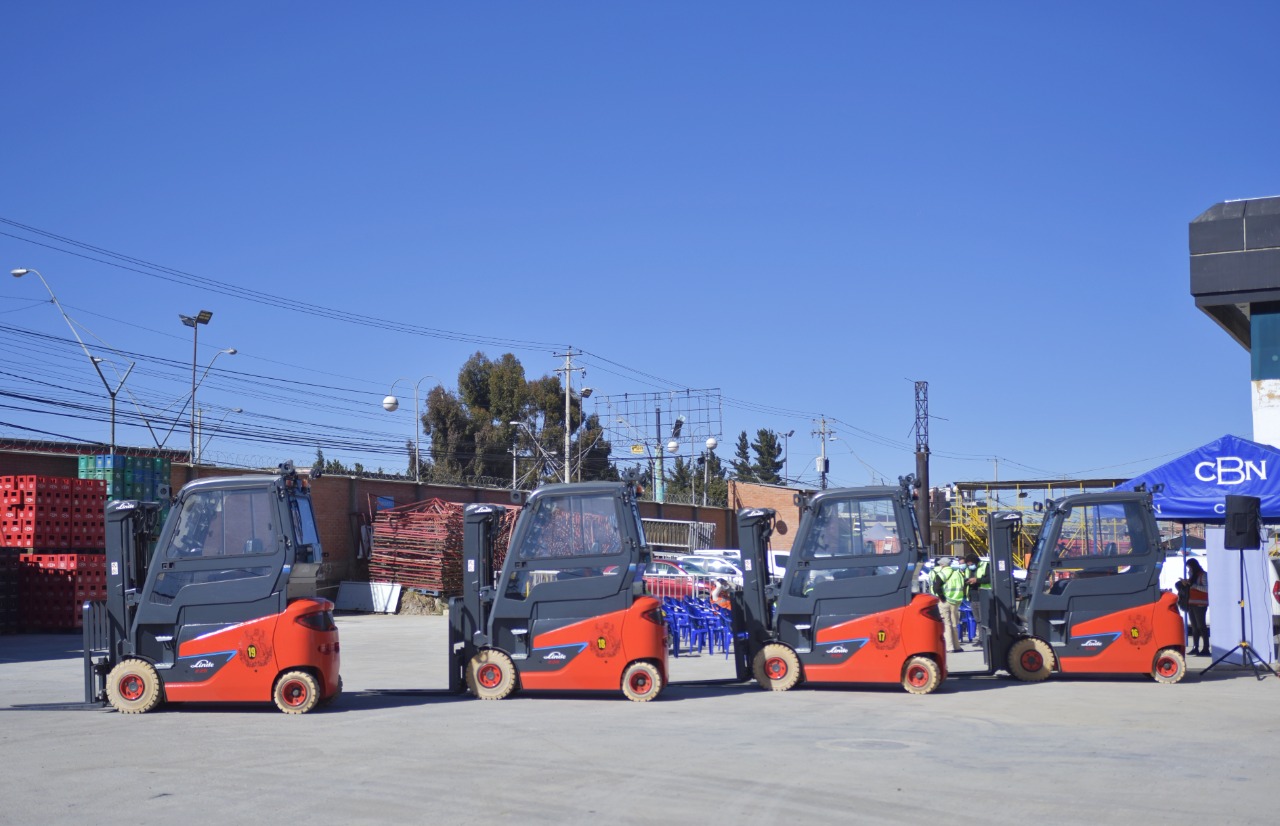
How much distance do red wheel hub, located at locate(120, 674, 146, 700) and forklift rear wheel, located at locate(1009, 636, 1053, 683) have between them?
10486 millimetres

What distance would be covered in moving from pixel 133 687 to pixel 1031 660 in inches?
423

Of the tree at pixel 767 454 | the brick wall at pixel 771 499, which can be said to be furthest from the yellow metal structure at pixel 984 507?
the tree at pixel 767 454

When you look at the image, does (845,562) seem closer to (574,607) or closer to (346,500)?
(574,607)

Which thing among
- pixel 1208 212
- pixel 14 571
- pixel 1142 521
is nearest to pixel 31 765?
pixel 1142 521

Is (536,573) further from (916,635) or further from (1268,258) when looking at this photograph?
(1268,258)

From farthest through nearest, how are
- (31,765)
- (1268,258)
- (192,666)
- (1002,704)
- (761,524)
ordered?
(1268,258), (761,524), (1002,704), (192,666), (31,765)

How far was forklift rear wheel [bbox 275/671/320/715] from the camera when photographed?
12.0 meters

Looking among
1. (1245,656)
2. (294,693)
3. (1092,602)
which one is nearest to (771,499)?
(1245,656)

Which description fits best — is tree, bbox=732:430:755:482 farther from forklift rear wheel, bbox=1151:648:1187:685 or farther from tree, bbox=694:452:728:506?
forklift rear wheel, bbox=1151:648:1187:685

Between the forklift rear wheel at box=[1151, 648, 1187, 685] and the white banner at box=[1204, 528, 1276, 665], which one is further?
the white banner at box=[1204, 528, 1276, 665]

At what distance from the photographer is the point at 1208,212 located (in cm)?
2347

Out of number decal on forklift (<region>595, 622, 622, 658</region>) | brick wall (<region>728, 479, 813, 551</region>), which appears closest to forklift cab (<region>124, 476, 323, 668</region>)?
number decal on forklift (<region>595, 622, 622, 658</region>)

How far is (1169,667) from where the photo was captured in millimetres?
15477

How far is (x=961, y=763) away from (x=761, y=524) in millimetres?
6153
